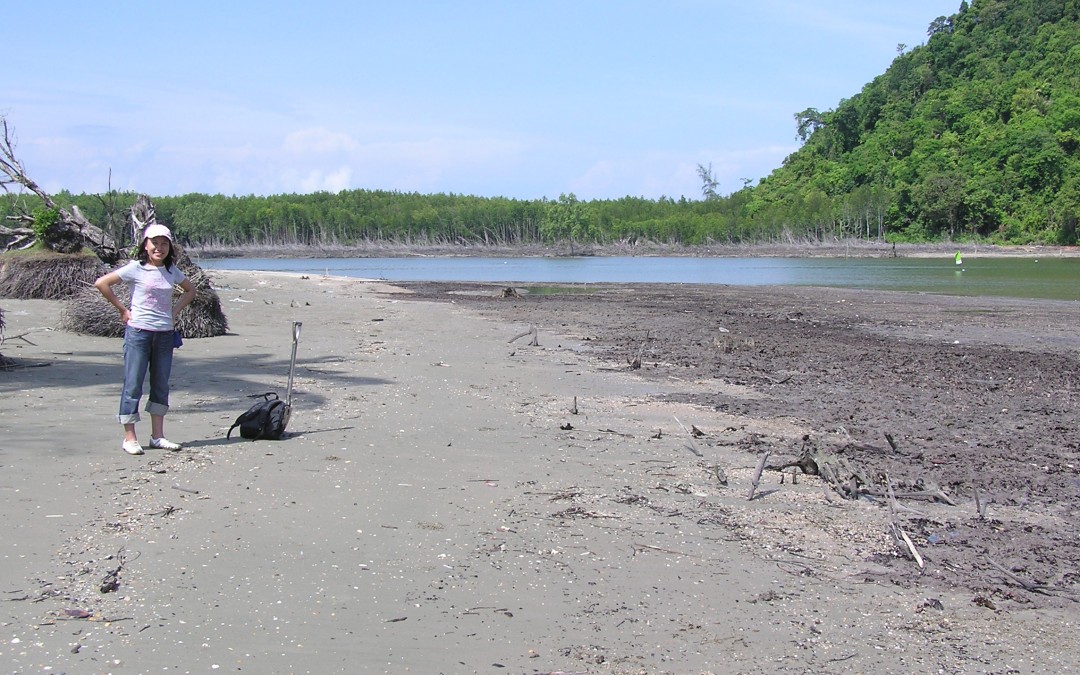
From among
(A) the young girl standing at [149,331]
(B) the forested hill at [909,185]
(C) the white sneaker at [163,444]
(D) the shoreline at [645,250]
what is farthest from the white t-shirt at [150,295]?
(B) the forested hill at [909,185]

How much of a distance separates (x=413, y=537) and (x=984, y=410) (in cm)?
843

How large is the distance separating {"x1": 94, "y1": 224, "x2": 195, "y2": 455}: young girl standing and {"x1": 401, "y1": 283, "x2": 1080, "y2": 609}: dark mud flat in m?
5.02

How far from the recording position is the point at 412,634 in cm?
448

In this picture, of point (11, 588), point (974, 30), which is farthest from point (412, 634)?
point (974, 30)

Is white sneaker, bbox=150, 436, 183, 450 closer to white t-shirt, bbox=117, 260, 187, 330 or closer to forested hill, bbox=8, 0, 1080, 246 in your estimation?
white t-shirt, bbox=117, 260, 187, 330

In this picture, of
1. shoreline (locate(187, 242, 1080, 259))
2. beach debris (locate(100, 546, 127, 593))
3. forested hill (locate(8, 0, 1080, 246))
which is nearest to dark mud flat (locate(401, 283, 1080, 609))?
beach debris (locate(100, 546, 127, 593))

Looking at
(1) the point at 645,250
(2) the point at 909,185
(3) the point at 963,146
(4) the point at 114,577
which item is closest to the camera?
(4) the point at 114,577

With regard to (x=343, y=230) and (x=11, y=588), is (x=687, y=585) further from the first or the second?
(x=343, y=230)

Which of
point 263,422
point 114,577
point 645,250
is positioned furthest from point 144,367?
point 645,250

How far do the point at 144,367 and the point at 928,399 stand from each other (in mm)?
9344

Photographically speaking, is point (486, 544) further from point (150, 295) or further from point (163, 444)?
point (150, 295)

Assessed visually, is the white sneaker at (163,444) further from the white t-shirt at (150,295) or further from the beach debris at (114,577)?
the beach debris at (114,577)

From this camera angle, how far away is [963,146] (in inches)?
6250

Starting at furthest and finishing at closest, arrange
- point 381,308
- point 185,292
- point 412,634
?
1. point 381,308
2. point 185,292
3. point 412,634
